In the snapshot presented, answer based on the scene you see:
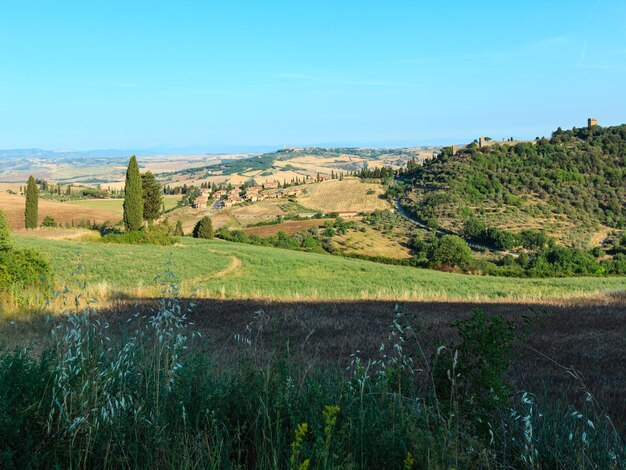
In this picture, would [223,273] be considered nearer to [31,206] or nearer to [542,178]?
[31,206]

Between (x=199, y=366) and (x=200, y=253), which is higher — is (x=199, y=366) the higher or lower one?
Result: the higher one

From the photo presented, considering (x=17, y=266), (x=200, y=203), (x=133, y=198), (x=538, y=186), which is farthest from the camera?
(x=200, y=203)

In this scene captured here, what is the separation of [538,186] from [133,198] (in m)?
70.3

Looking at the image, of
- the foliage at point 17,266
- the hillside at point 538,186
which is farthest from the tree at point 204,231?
the foliage at point 17,266

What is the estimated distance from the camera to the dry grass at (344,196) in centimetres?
9900

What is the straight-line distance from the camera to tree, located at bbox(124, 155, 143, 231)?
48125mm

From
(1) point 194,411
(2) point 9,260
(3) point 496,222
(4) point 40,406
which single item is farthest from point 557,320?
(3) point 496,222

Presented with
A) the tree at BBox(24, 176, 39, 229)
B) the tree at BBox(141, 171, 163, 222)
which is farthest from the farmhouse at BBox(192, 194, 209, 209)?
the tree at BBox(141, 171, 163, 222)

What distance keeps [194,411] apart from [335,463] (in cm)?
123

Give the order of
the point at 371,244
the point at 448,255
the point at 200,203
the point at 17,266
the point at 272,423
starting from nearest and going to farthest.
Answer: the point at 272,423 < the point at 17,266 < the point at 448,255 < the point at 371,244 < the point at 200,203

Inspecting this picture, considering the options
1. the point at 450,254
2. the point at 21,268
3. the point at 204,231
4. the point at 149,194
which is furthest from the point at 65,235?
the point at 21,268

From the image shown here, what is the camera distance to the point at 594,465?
3164 millimetres

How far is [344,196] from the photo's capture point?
107 m

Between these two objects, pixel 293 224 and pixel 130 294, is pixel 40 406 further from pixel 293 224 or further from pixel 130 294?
pixel 293 224
